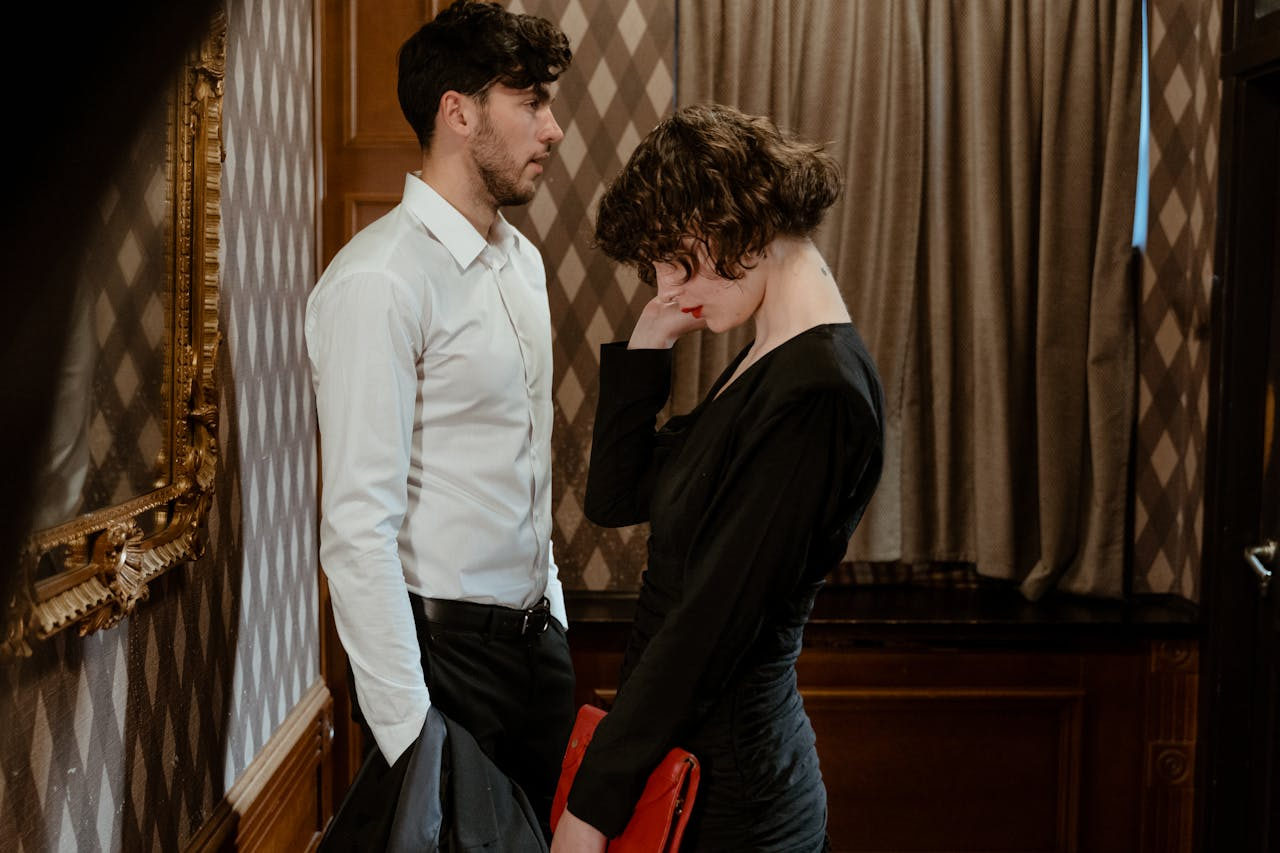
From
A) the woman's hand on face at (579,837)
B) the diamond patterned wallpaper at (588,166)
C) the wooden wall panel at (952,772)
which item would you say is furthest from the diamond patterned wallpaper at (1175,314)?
the woman's hand on face at (579,837)

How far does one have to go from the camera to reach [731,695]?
Answer: 119cm

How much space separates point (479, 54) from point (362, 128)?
47.7 inches

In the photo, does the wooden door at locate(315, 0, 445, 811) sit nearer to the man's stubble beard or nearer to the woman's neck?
the man's stubble beard

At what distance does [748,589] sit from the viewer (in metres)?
1.11

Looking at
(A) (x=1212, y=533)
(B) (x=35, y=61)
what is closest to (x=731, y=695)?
(B) (x=35, y=61)

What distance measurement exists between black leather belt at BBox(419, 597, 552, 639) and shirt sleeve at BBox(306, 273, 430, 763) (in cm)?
14

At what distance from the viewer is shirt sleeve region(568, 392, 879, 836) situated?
43.6 inches

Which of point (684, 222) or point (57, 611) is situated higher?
point (684, 222)

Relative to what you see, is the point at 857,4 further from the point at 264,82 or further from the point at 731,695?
the point at 731,695

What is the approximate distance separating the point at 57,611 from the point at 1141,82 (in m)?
2.81

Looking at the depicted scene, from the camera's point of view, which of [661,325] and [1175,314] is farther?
[1175,314]

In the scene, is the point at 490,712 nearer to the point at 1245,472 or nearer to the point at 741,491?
the point at 741,491

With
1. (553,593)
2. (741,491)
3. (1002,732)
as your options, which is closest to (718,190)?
(741,491)

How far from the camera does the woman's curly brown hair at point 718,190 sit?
116 cm
